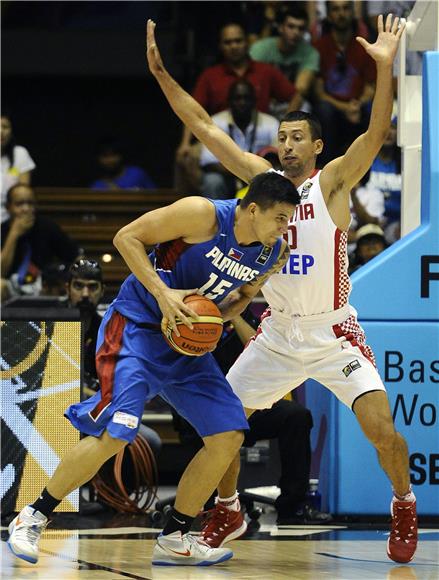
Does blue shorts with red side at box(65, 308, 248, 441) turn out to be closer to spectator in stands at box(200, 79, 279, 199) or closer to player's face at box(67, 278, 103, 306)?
player's face at box(67, 278, 103, 306)

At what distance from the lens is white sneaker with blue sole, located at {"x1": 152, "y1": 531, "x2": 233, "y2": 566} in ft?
19.2

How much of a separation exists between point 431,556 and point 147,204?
752 centimetres

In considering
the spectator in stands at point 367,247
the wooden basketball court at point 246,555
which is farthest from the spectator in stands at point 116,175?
the wooden basketball court at point 246,555

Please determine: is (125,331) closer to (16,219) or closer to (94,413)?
(94,413)

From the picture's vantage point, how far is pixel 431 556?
20.6 feet

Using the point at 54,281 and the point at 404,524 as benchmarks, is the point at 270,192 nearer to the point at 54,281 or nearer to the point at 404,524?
the point at 404,524

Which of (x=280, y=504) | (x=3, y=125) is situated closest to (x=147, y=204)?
(x=3, y=125)

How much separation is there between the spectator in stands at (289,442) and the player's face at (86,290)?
3.84 ft

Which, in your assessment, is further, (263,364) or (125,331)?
(263,364)

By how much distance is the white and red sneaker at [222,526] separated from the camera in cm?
623

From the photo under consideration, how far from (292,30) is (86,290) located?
18.0 feet

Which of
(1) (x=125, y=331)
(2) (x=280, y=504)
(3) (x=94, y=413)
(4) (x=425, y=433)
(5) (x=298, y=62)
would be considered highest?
(5) (x=298, y=62)

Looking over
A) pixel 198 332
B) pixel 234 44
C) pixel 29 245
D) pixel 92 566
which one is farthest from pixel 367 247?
pixel 92 566

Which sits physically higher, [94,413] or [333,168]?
[333,168]
